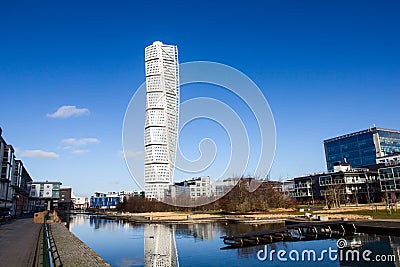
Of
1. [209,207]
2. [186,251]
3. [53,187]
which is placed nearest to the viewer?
[186,251]

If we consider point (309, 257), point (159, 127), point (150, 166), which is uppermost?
point (159, 127)

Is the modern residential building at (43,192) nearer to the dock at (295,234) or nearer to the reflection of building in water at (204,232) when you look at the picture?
the reflection of building in water at (204,232)

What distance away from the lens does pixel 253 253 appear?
21.1 meters

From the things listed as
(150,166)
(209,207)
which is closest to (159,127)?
(150,166)

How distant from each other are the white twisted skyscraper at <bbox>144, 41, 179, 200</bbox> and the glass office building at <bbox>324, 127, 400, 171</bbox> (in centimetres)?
6941

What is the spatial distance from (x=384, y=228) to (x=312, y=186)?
2687 inches

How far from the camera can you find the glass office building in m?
119

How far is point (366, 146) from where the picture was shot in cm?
12175

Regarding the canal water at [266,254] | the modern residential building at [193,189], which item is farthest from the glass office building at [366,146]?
the canal water at [266,254]

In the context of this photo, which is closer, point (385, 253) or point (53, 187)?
point (385, 253)

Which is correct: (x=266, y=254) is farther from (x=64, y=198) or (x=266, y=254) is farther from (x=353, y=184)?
(x=64, y=198)

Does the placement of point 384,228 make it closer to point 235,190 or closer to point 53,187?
point 235,190

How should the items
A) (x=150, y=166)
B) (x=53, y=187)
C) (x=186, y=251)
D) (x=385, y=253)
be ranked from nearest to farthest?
(x=385, y=253) → (x=186, y=251) → (x=53, y=187) → (x=150, y=166)

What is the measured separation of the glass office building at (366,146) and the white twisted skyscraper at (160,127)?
69407 mm
